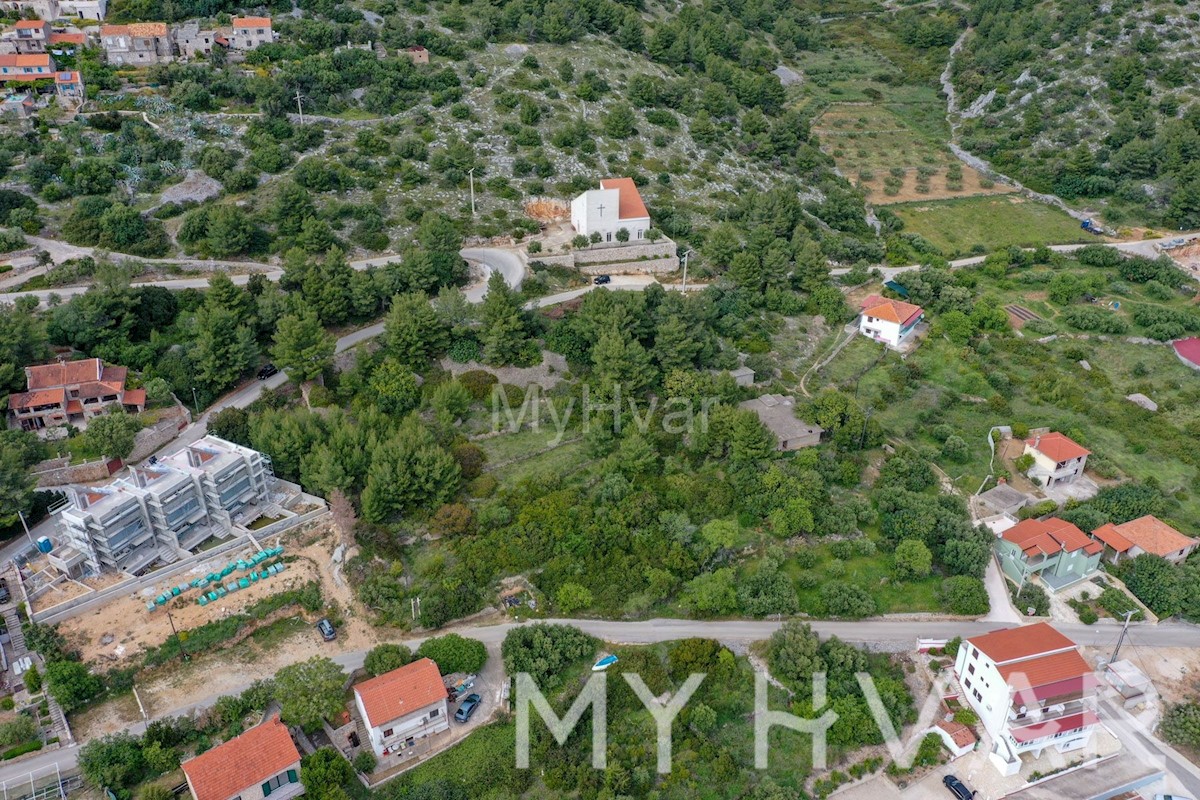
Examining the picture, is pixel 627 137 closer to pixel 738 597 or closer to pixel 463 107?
pixel 463 107

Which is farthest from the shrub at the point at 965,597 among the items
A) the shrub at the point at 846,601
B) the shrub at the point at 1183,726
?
the shrub at the point at 1183,726

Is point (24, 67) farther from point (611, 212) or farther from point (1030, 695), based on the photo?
point (1030, 695)

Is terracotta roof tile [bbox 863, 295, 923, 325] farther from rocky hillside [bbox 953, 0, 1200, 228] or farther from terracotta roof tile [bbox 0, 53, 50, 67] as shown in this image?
terracotta roof tile [bbox 0, 53, 50, 67]

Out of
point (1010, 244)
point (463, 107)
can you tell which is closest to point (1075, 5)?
point (1010, 244)

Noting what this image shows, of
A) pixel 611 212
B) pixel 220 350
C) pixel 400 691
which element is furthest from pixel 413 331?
pixel 400 691

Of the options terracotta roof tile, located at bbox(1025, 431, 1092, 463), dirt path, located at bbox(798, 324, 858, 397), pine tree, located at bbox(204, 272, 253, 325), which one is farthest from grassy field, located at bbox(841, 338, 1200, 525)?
pine tree, located at bbox(204, 272, 253, 325)

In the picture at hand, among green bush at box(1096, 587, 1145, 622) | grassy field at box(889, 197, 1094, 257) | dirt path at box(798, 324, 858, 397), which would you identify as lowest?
green bush at box(1096, 587, 1145, 622)
